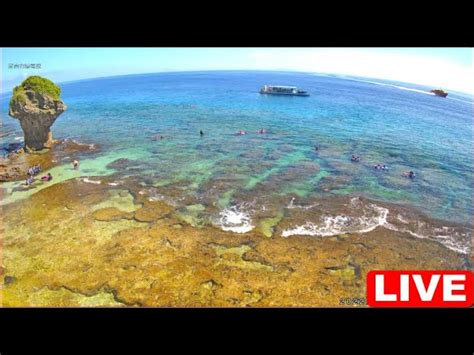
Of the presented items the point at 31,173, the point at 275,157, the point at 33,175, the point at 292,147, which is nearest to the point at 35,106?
the point at 31,173

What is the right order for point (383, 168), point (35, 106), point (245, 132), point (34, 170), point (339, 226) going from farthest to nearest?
1. point (245, 132)
2. point (35, 106)
3. point (383, 168)
4. point (34, 170)
5. point (339, 226)

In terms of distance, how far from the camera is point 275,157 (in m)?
53.5

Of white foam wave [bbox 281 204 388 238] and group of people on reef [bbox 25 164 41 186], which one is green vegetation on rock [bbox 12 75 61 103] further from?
white foam wave [bbox 281 204 388 238]

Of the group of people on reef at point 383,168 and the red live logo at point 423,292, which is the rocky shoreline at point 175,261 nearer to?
the red live logo at point 423,292

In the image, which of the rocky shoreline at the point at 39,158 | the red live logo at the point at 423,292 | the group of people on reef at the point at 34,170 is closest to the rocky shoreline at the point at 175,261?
the red live logo at the point at 423,292

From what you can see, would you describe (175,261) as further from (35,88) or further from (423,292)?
(35,88)

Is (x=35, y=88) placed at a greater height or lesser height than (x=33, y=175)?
greater

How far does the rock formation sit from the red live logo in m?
53.6

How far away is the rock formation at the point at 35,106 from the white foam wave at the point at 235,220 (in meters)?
37.2

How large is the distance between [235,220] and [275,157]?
2251 cm

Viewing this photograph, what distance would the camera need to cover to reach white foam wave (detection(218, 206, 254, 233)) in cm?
3173

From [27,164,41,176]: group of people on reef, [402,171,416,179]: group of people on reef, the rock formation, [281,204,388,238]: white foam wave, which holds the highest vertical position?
the rock formation

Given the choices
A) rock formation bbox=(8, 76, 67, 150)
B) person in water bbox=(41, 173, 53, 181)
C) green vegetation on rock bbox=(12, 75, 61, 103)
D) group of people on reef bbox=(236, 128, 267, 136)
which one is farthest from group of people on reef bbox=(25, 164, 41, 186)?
group of people on reef bbox=(236, 128, 267, 136)

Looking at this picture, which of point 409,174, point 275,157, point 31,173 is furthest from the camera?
point 275,157
